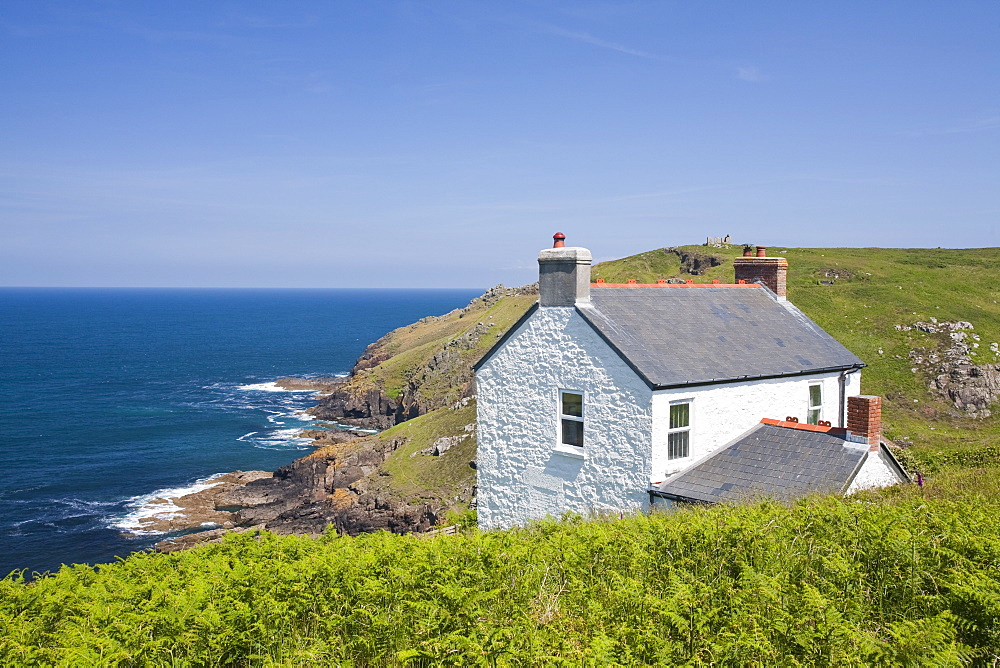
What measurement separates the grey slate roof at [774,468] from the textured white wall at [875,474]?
0.88ft

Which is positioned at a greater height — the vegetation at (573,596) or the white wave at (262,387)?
the vegetation at (573,596)

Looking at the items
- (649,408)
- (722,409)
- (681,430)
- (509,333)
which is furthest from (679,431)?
(509,333)

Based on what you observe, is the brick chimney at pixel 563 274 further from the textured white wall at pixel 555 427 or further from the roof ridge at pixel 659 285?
the roof ridge at pixel 659 285

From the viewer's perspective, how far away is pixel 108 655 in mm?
6309

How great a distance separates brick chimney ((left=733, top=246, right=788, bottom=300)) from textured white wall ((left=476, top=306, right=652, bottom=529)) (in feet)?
31.4

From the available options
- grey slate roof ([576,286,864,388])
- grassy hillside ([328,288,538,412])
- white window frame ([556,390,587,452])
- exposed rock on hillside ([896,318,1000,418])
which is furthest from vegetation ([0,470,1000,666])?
grassy hillside ([328,288,538,412])

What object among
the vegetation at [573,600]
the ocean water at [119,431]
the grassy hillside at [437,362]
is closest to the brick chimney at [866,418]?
the vegetation at [573,600]

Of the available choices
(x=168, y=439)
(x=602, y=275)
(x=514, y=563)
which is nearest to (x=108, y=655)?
(x=514, y=563)

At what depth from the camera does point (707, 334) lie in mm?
19578

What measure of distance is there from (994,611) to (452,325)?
85693 mm

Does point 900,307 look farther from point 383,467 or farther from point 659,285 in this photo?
point 383,467

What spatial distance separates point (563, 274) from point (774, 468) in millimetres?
6900

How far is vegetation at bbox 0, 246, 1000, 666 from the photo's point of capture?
625 cm

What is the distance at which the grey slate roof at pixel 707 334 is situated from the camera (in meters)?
17.2
